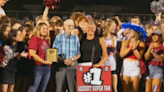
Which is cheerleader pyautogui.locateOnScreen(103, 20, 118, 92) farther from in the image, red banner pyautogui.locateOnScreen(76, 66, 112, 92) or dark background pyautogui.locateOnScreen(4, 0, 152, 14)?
dark background pyautogui.locateOnScreen(4, 0, 152, 14)

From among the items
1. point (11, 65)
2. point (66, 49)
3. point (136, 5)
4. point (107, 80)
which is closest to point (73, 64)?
point (66, 49)

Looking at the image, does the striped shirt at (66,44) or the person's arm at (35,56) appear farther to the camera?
the striped shirt at (66,44)

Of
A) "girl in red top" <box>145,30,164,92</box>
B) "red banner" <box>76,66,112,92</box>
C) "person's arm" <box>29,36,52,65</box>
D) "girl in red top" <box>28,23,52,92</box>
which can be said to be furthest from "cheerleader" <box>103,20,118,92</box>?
"person's arm" <box>29,36,52,65</box>

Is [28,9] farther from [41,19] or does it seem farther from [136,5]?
[136,5]

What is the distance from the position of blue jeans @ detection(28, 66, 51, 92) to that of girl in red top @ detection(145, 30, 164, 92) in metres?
1.99

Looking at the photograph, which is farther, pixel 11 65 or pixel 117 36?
pixel 117 36

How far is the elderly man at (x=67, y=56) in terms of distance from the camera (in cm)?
593

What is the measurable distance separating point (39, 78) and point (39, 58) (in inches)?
14.9

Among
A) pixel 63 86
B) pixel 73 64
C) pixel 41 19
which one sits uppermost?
pixel 41 19

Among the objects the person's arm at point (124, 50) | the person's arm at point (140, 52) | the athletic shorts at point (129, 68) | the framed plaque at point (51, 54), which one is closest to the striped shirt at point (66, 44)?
the framed plaque at point (51, 54)

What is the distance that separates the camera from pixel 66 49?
594cm

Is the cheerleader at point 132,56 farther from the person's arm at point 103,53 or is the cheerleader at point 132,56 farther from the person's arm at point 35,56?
the person's arm at point 35,56

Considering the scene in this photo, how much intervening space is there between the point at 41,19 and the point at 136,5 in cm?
190

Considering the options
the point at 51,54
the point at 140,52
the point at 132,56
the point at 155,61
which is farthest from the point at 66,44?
the point at 155,61
